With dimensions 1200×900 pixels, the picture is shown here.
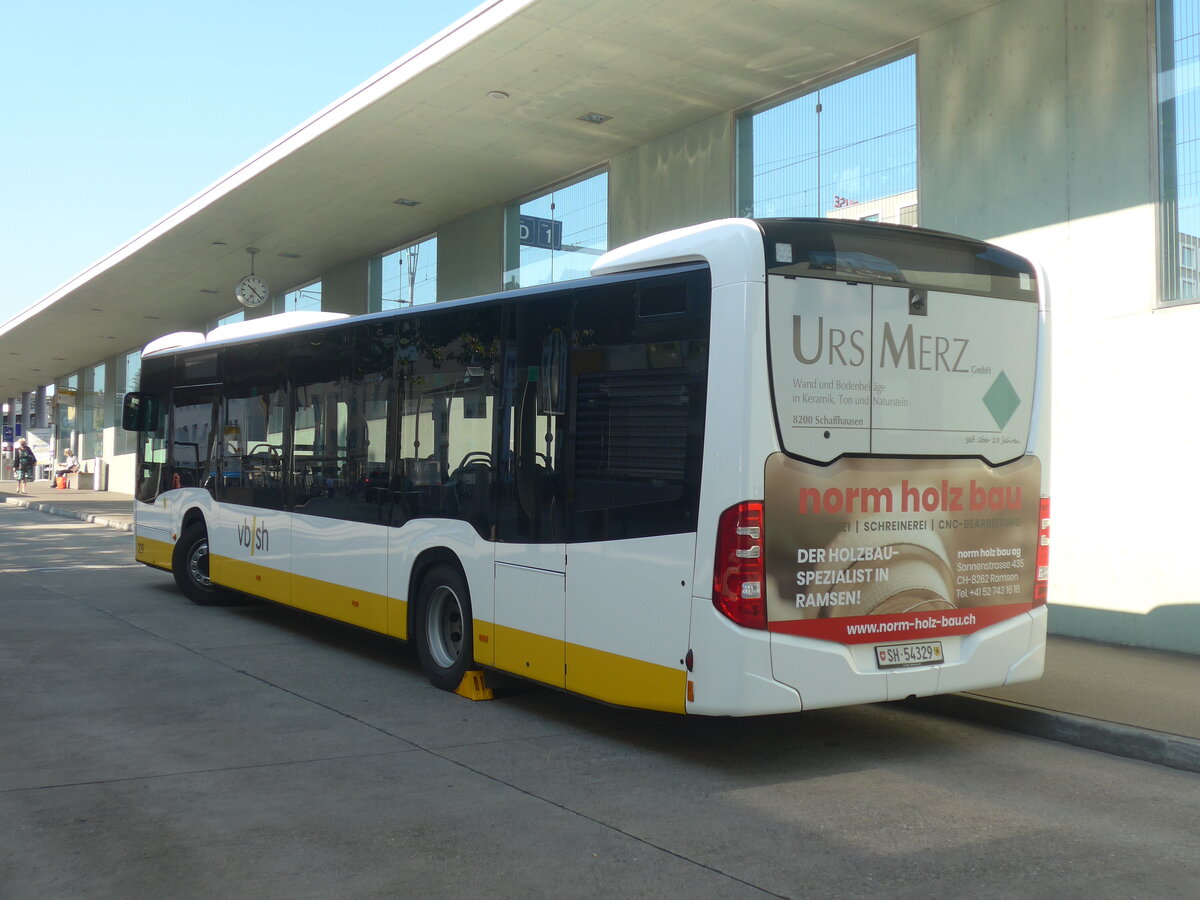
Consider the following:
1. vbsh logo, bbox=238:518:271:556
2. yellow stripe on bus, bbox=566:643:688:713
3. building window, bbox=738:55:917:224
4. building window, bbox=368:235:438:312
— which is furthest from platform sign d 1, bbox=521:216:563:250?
yellow stripe on bus, bbox=566:643:688:713

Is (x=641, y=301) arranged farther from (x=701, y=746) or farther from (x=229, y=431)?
(x=229, y=431)

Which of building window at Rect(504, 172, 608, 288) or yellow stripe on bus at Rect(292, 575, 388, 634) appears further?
building window at Rect(504, 172, 608, 288)

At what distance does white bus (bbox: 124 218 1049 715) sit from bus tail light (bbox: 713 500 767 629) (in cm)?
1

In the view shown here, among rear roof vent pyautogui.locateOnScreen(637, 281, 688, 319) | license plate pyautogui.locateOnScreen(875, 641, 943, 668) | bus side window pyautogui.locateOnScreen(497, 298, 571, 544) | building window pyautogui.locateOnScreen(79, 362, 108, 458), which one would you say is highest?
building window pyautogui.locateOnScreen(79, 362, 108, 458)

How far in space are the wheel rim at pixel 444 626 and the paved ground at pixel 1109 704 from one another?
3395 millimetres

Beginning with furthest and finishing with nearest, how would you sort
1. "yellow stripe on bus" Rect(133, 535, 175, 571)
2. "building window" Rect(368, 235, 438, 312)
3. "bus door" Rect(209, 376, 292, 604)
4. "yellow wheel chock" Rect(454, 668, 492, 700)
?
1. "building window" Rect(368, 235, 438, 312)
2. "yellow stripe on bus" Rect(133, 535, 175, 571)
3. "bus door" Rect(209, 376, 292, 604)
4. "yellow wheel chock" Rect(454, 668, 492, 700)

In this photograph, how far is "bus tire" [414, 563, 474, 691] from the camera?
318 inches

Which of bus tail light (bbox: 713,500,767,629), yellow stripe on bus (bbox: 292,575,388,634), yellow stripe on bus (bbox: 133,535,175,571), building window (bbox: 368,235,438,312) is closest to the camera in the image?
bus tail light (bbox: 713,500,767,629)

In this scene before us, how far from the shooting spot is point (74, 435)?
5150 cm

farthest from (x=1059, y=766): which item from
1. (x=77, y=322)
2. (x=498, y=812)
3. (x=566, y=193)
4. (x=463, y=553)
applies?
(x=77, y=322)

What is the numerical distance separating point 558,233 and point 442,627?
1027 cm

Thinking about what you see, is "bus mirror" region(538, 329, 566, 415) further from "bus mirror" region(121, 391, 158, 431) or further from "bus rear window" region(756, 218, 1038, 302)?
"bus mirror" region(121, 391, 158, 431)

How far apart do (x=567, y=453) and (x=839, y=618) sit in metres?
1.96

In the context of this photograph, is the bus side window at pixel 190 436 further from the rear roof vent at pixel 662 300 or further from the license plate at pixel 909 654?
the license plate at pixel 909 654
